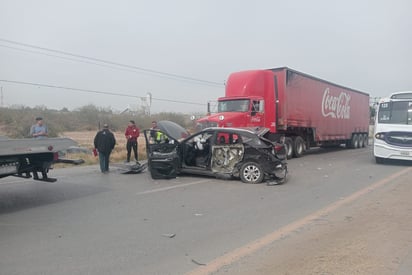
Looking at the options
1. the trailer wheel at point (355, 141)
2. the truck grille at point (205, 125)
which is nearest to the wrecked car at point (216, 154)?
the truck grille at point (205, 125)

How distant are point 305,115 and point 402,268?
1509 cm

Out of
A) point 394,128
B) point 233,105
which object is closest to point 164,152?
point 233,105

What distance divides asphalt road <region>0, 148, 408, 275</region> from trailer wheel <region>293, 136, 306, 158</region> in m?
7.22

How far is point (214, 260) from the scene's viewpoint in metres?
4.46

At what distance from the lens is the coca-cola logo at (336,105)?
21.0m

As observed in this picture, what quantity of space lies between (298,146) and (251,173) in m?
9.11

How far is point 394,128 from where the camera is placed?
1440cm

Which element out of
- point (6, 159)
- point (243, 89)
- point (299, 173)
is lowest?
point (299, 173)

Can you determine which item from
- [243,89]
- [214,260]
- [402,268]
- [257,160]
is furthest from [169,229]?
[243,89]

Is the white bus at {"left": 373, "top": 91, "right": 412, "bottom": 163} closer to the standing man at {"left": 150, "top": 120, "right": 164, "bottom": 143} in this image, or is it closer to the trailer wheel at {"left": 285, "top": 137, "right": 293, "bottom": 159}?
the trailer wheel at {"left": 285, "top": 137, "right": 293, "bottom": 159}

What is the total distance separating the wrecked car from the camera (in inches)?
401

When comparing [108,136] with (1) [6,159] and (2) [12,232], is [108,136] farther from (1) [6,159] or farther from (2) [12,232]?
(2) [12,232]

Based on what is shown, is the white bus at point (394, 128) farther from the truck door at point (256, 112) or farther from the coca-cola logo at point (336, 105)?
the coca-cola logo at point (336, 105)

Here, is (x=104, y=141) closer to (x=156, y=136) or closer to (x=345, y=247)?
(x=156, y=136)
